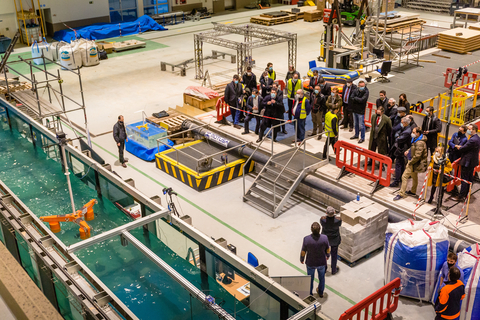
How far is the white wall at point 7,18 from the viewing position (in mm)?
28328

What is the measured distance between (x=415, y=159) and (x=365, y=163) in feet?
3.98

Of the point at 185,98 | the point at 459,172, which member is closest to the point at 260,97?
the point at 185,98

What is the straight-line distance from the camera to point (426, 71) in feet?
71.4

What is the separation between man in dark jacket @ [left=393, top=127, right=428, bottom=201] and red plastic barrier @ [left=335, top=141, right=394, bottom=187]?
37 centimetres

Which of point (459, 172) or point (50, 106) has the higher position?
point (50, 106)

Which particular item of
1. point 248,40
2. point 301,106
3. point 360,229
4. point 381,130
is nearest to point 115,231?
point 360,229

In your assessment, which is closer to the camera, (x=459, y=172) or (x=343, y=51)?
(x=459, y=172)

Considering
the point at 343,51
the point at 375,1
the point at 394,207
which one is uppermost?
the point at 375,1

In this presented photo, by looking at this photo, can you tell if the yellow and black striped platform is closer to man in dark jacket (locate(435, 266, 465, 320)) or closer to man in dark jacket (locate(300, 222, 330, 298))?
man in dark jacket (locate(300, 222, 330, 298))

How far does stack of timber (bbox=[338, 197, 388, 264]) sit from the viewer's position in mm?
10086

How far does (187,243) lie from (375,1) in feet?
65.6

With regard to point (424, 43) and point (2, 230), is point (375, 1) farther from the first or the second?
point (2, 230)

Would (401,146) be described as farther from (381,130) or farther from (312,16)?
(312,16)

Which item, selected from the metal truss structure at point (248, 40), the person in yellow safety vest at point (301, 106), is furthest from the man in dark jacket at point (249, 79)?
the metal truss structure at point (248, 40)
